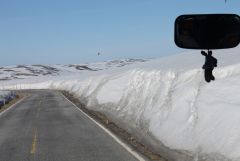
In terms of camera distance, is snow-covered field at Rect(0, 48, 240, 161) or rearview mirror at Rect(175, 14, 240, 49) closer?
rearview mirror at Rect(175, 14, 240, 49)

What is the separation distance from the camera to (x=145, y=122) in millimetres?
18156

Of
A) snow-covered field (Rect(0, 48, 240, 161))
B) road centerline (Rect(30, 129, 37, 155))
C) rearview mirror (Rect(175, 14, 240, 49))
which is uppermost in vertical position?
rearview mirror (Rect(175, 14, 240, 49))

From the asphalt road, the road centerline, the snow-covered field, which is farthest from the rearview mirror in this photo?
the road centerline

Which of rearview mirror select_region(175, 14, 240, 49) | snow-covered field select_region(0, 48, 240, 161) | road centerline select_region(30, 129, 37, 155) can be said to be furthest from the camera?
road centerline select_region(30, 129, 37, 155)

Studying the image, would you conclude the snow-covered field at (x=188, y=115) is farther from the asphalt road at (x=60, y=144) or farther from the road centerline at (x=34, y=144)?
the road centerline at (x=34, y=144)

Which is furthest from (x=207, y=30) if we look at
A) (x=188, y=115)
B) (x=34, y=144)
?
(x=34, y=144)

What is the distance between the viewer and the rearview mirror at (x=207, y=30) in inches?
170

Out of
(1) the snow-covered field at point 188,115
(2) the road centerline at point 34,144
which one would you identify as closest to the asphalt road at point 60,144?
(2) the road centerline at point 34,144

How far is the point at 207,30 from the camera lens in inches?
172

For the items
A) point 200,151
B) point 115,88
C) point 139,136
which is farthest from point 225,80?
point 115,88

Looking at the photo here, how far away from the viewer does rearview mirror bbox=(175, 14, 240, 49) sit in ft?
14.1

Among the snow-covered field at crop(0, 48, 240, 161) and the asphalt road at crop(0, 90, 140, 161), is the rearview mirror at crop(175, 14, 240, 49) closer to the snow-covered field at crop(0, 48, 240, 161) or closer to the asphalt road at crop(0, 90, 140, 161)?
the snow-covered field at crop(0, 48, 240, 161)

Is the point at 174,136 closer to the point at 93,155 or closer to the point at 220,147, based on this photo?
the point at 93,155

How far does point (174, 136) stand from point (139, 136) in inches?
136
